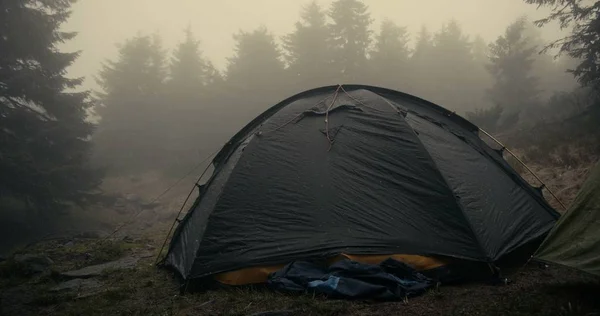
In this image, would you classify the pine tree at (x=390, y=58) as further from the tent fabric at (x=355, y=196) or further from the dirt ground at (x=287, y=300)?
the dirt ground at (x=287, y=300)

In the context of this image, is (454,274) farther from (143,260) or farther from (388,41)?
(388,41)

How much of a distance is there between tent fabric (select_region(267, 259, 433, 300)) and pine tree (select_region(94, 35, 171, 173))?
27547 millimetres

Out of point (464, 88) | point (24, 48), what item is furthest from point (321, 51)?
point (24, 48)

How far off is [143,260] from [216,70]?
96.4 ft

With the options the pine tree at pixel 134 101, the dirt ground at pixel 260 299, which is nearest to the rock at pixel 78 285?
the dirt ground at pixel 260 299

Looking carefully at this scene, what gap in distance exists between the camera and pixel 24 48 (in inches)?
627

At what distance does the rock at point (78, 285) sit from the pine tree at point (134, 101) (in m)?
24.8

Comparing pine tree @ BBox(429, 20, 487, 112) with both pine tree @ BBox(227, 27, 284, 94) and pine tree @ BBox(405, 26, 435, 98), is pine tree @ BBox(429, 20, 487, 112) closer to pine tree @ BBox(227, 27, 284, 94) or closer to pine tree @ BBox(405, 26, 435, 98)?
pine tree @ BBox(405, 26, 435, 98)

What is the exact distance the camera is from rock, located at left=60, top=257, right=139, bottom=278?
6195mm

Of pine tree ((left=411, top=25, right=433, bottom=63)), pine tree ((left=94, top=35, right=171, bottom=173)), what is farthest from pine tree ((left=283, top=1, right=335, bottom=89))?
pine tree ((left=94, top=35, right=171, bottom=173))

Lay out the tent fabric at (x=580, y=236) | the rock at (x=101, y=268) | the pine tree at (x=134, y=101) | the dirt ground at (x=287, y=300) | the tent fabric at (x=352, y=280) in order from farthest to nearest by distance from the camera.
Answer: the pine tree at (x=134, y=101)
the rock at (x=101, y=268)
the tent fabric at (x=352, y=280)
the dirt ground at (x=287, y=300)
the tent fabric at (x=580, y=236)

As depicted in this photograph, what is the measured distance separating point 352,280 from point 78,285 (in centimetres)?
455

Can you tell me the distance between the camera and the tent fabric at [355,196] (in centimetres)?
459

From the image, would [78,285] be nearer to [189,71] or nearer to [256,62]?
[256,62]
